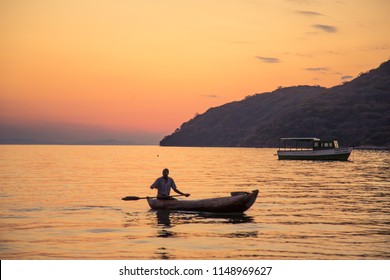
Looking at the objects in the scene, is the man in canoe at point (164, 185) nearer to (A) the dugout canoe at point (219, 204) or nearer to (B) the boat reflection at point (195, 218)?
(A) the dugout canoe at point (219, 204)

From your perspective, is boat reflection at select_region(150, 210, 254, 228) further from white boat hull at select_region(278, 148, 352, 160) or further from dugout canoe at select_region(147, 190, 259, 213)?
white boat hull at select_region(278, 148, 352, 160)

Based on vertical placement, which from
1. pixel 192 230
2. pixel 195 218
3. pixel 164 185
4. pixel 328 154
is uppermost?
pixel 328 154

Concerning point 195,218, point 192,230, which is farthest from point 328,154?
point 192,230

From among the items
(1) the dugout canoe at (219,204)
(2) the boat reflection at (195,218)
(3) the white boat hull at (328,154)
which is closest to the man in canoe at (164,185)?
(1) the dugout canoe at (219,204)

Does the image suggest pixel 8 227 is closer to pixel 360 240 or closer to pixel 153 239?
pixel 153 239

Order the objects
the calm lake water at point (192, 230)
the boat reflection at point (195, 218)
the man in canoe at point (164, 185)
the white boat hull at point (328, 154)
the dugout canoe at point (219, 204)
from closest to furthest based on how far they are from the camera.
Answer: the calm lake water at point (192, 230) → the boat reflection at point (195, 218) → the dugout canoe at point (219, 204) → the man in canoe at point (164, 185) → the white boat hull at point (328, 154)

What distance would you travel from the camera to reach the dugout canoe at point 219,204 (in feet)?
94.9

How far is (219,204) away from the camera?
2927 cm

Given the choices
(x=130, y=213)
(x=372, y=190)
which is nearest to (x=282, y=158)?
(x=372, y=190)

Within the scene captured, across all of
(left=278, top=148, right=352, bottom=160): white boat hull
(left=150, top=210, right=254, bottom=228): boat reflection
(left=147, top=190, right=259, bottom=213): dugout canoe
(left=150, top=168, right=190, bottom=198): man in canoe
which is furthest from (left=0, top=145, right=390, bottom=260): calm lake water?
(left=278, top=148, right=352, bottom=160): white boat hull

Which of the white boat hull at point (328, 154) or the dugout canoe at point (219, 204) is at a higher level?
the white boat hull at point (328, 154)

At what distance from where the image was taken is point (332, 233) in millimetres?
24281

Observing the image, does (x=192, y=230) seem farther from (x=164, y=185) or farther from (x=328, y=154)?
(x=328, y=154)
